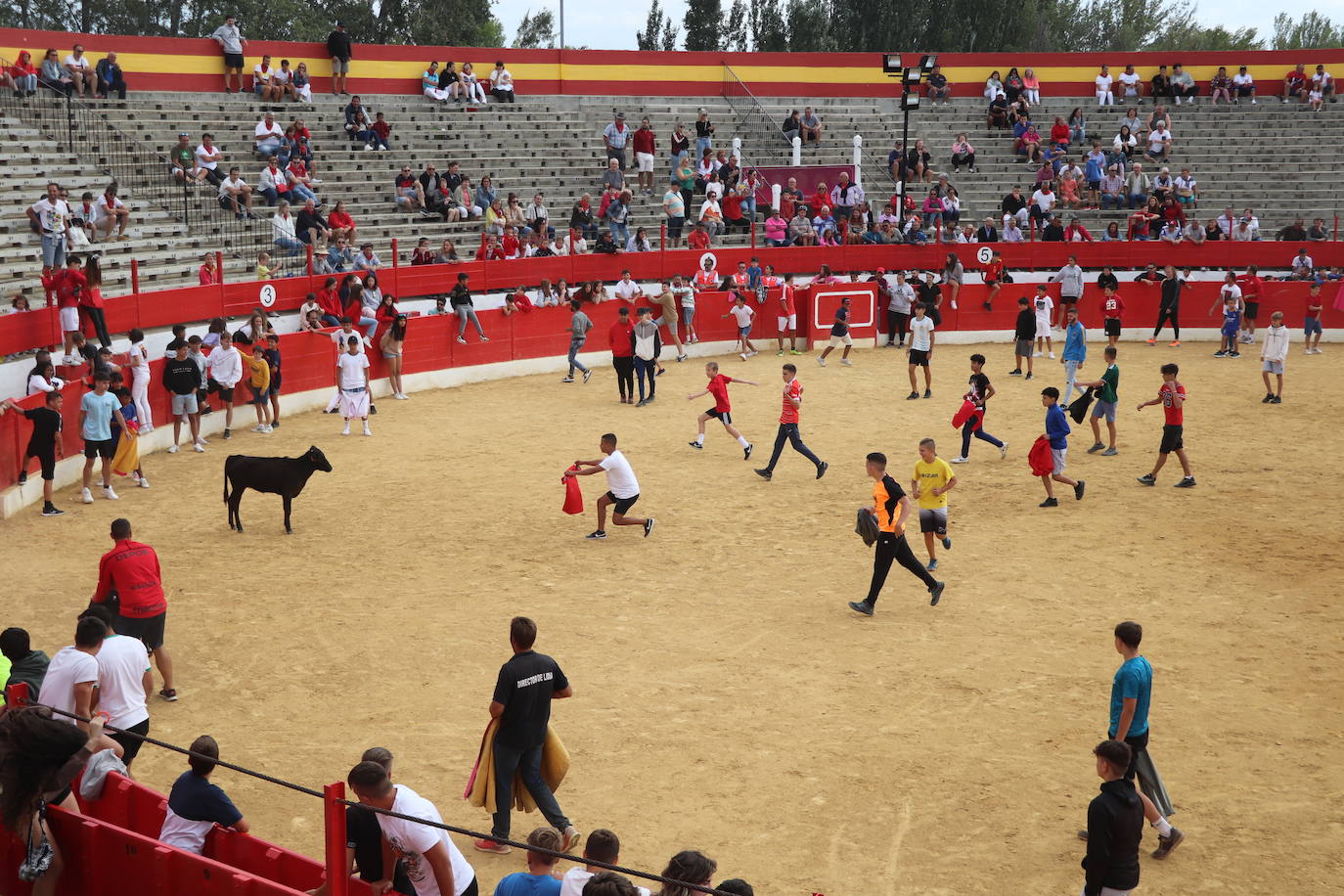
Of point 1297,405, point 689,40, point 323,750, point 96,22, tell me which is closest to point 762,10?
point 689,40

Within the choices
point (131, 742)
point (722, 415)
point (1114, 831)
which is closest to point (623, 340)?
point (722, 415)

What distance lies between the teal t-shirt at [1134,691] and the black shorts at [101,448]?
12.9 m

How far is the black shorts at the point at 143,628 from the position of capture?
10367mm

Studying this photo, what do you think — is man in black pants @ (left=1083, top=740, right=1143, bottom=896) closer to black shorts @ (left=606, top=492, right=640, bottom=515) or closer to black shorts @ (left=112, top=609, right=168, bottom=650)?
black shorts @ (left=112, top=609, right=168, bottom=650)

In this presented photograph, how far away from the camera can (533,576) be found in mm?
14258

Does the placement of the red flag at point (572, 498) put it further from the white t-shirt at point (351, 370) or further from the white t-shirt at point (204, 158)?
the white t-shirt at point (204, 158)

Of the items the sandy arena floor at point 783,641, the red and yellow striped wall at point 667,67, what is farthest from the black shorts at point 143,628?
the red and yellow striped wall at point 667,67

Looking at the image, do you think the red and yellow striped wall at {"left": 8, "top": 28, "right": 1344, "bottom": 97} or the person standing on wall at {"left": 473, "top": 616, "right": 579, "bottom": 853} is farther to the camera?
the red and yellow striped wall at {"left": 8, "top": 28, "right": 1344, "bottom": 97}

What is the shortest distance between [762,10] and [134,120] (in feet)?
135

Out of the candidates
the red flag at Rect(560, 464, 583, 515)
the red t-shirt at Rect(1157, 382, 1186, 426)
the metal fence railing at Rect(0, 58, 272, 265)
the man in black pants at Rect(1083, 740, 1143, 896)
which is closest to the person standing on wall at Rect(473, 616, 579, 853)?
the man in black pants at Rect(1083, 740, 1143, 896)

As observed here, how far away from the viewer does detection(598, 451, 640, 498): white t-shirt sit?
15.4 m

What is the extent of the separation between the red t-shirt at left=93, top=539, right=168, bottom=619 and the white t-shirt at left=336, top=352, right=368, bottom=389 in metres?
10.5

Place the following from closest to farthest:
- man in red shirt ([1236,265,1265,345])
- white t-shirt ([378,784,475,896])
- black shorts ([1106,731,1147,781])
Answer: white t-shirt ([378,784,475,896]), black shorts ([1106,731,1147,781]), man in red shirt ([1236,265,1265,345])

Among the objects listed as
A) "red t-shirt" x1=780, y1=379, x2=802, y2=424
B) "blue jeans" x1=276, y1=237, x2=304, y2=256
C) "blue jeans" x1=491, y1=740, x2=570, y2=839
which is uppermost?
"blue jeans" x1=276, y1=237, x2=304, y2=256
